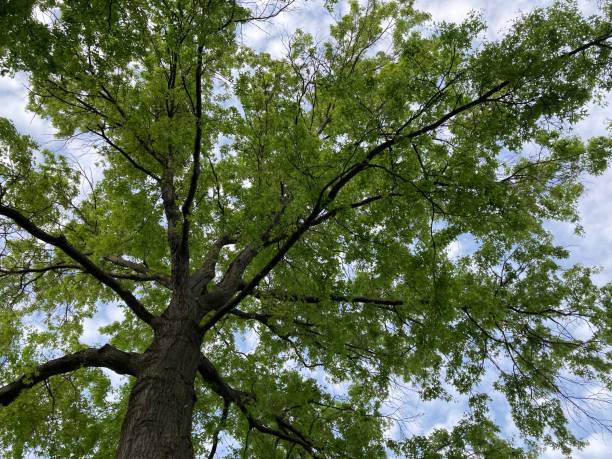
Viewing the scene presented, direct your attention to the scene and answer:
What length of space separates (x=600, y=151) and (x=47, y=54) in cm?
656

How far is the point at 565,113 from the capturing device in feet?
13.7

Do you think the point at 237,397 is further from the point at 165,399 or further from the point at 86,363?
the point at 86,363

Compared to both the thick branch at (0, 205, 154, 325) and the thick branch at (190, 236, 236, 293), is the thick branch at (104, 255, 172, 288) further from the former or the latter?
the thick branch at (0, 205, 154, 325)

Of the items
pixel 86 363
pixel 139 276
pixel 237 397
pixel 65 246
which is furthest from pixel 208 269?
pixel 65 246

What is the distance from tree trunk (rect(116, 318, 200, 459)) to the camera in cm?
396

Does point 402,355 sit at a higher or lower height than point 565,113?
lower

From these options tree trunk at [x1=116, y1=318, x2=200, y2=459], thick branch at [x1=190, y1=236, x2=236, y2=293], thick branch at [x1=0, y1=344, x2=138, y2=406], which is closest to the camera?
tree trunk at [x1=116, y1=318, x2=200, y2=459]

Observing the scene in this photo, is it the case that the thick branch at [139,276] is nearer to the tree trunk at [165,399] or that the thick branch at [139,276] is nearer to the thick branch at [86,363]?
the tree trunk at [165,399]

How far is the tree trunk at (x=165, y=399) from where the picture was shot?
13.0 ft

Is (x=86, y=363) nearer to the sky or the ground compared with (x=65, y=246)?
nearer to the ground

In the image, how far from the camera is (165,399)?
175 inches

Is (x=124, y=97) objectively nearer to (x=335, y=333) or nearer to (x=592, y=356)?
(x=335, y=333)

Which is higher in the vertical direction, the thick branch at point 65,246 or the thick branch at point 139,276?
the thick branch at point 139,276

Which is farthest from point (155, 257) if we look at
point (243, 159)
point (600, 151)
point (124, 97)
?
point (600, 151)
